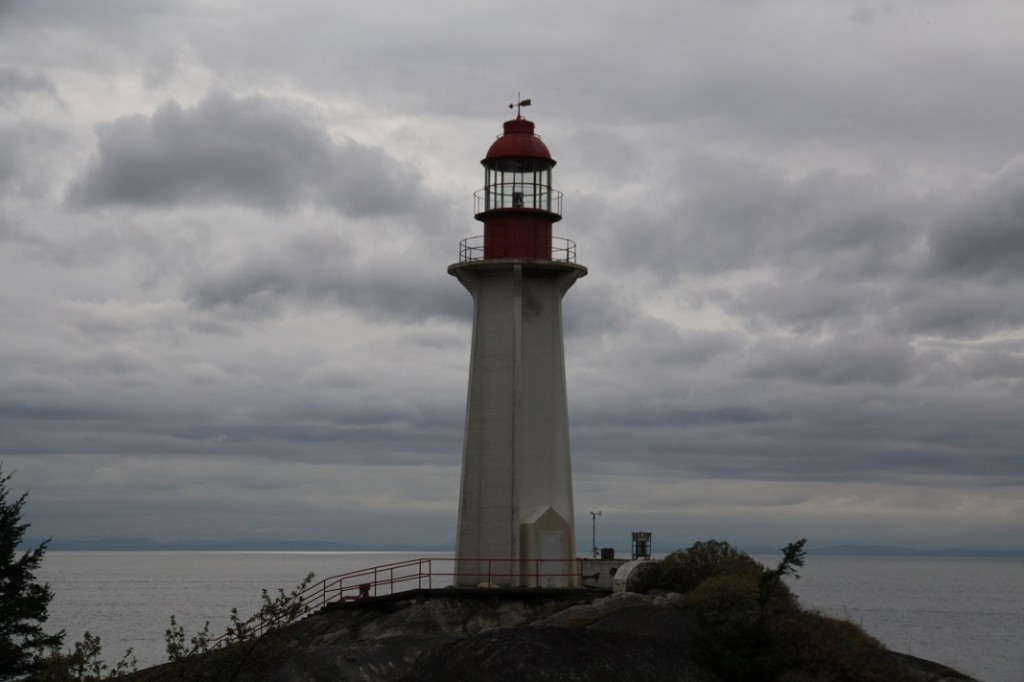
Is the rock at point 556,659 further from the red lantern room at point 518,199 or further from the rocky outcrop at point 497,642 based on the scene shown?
the red lantern room at point 518,199

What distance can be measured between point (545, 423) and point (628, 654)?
427 inches

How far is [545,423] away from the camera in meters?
41.0

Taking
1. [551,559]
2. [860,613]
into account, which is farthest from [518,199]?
[860,613]

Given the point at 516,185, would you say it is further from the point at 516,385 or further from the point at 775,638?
the point at 775,638

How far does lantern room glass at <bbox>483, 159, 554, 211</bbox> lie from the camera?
4197cm

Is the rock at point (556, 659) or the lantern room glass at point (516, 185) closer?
the rock at point (556, 659)

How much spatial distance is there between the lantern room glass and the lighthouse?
0.03m

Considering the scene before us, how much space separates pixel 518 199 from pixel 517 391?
19.8 feet

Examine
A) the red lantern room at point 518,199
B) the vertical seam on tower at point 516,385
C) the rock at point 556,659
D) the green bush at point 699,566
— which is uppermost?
the red lantern room at point 518,199

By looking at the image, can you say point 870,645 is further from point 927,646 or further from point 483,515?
point 927,646

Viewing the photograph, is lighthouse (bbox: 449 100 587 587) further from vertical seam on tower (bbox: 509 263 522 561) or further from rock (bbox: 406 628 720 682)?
rock (bbox: 406 628 720 682)

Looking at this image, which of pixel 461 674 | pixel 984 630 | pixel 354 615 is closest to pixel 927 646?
pixel 984 630

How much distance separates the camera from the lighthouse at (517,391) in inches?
1580

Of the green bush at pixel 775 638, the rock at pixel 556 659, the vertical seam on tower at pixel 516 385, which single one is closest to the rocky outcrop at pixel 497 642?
the rock at pixel 556 659
